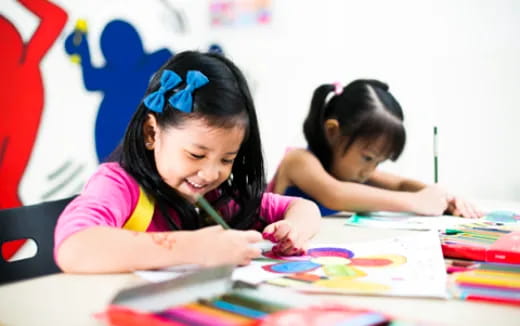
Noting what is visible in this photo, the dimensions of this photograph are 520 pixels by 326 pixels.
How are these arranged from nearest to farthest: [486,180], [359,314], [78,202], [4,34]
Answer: [359,314], [78,202], [4,34], [486,180]

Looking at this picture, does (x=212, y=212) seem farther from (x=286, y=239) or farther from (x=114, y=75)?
(x=114, y=75)

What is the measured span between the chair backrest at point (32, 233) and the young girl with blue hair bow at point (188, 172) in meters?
0.06

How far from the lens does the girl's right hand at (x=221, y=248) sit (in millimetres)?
628

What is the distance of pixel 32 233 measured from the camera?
77 centimetres

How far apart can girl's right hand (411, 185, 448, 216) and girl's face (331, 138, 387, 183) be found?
21cm

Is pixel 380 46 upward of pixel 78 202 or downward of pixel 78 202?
upward

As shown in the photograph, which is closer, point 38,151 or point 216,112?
point 216,112

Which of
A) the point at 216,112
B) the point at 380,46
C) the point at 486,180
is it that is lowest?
the point at 486,180

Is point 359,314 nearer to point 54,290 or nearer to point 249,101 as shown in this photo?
point 54,290

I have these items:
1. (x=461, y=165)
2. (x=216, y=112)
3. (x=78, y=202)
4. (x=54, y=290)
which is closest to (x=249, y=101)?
(x=216, y=112)

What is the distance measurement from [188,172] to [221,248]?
0.21 m

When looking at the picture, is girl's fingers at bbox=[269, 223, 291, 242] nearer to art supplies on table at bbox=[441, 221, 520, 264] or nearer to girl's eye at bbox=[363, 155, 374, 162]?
art supplies on table at bbox=[441, 221, 520, 264]

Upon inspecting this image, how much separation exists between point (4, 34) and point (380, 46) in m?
1.34

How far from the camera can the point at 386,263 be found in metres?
0.66
